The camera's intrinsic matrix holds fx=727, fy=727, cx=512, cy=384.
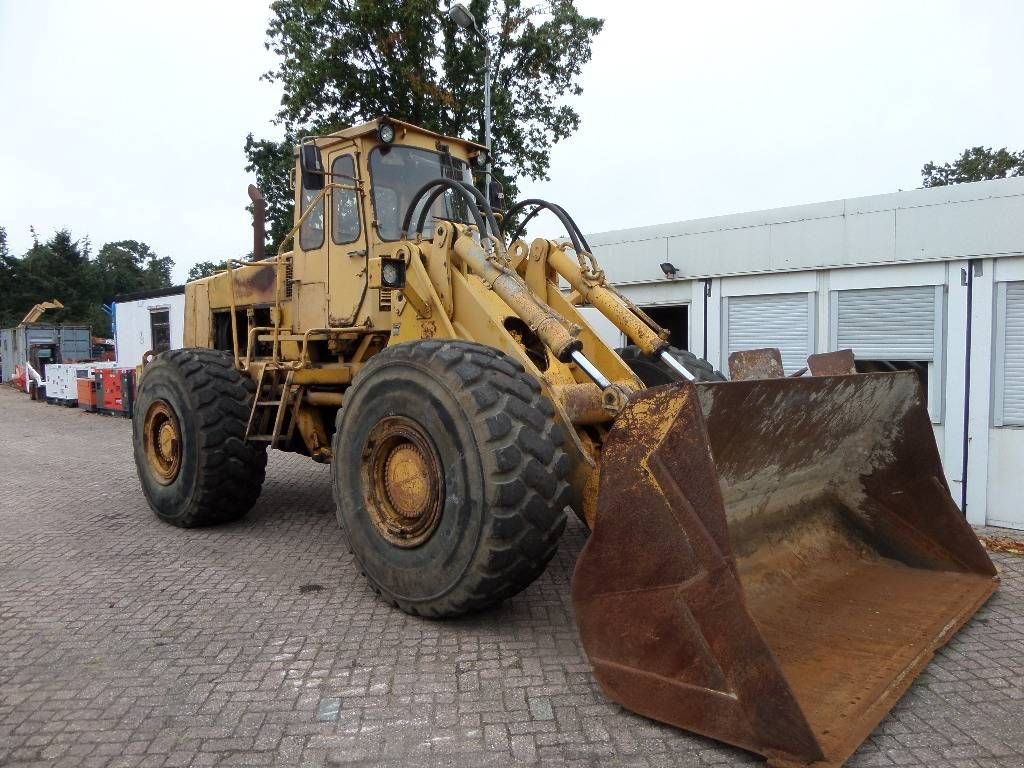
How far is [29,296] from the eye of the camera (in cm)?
4453

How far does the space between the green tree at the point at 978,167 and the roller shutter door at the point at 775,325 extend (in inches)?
1209

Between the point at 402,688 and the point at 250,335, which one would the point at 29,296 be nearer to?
the point at 250,335

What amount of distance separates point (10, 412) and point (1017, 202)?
2123 centimetres

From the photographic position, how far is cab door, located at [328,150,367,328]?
543cm

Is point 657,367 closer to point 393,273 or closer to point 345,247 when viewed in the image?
point 393,273

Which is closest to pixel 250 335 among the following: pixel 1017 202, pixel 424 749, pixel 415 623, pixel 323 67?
pixel 415 623

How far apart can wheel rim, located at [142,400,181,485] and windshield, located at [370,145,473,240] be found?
248 centimetres

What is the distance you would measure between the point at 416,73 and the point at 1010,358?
13315mm

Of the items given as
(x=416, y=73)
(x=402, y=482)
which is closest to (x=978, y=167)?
(x=416, y=73)

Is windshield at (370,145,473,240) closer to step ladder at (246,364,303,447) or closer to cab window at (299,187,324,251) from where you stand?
cab window at (299,187,324,251)

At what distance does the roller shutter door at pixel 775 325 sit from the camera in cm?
744

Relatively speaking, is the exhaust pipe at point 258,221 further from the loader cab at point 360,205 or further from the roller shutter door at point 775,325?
the roller shutter door at point 775,325

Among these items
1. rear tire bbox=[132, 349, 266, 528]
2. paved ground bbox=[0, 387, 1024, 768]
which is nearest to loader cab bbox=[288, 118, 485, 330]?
rear tire bbox=[132, 349, 266, 528]

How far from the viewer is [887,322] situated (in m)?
6.89
